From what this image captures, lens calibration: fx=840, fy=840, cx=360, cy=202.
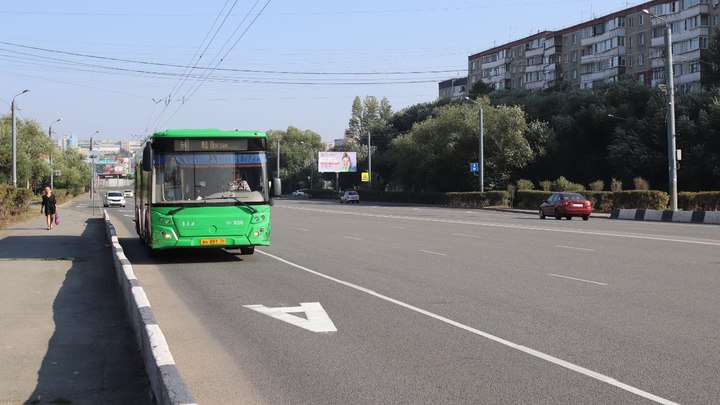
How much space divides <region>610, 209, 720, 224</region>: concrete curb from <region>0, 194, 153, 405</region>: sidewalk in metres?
26.8

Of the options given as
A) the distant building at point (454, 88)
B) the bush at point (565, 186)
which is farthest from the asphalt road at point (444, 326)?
the distant building at point (454, 88)

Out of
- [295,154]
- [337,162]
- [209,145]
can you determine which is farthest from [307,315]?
[295,154]

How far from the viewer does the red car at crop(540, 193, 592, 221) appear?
41.1 metres

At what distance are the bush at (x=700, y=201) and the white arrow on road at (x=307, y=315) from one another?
118ft

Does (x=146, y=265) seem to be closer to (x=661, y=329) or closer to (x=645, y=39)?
(x=661, y=329)

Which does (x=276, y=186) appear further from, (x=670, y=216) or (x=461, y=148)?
(x=461, y=148)

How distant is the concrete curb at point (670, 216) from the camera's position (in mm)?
36156

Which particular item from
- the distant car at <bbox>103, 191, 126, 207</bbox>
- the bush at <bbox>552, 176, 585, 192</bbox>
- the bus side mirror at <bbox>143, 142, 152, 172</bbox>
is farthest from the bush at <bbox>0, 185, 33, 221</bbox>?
the bush at <bbox>552, 176, 585, 192</bbox>

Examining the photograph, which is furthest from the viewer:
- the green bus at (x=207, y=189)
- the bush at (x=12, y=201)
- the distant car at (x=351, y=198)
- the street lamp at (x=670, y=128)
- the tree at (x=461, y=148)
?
the distant car at (x=351, y=198)

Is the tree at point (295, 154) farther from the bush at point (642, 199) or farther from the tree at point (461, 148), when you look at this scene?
the bush at point (642, 199)

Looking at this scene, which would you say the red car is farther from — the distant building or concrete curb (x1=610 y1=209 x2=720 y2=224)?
the distant building

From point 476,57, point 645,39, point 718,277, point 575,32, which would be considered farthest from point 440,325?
point 476,57

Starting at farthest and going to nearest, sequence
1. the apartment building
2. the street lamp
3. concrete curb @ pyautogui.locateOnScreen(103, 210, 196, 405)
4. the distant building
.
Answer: the distant building → the apartment building → the street lamp → concrete curb @ pyautogui.locateOnScreen(103, 210, 196, 405)

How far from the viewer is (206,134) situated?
1789 centimetres
